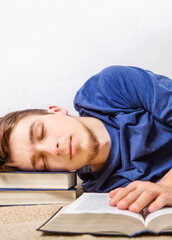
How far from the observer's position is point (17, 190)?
3.03 ft

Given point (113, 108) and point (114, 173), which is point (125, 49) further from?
point (114, 173)

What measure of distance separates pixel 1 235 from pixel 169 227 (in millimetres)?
359

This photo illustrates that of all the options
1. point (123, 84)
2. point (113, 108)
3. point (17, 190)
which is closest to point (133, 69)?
point (123, 84)

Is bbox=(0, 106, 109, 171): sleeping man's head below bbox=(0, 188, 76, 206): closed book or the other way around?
the other way around

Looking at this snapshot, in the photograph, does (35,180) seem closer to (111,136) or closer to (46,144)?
(46,144)

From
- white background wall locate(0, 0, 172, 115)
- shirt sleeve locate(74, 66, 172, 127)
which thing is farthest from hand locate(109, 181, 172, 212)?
white background wall locate(0, 0, 172, 115)

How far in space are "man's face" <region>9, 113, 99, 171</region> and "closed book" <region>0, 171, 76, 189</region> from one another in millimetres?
82

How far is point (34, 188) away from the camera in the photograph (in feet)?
3.06

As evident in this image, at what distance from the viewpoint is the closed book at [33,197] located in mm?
931

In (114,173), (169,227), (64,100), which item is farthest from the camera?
(64,100)

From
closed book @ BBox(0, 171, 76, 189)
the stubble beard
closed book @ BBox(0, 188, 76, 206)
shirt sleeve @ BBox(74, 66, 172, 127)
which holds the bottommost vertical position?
closed book @ BBox(0, 188, 76, 206)

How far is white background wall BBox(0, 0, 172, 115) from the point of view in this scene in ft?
6.01

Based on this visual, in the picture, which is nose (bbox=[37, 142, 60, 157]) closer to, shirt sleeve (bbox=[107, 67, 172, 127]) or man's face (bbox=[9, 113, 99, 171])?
man's face (bbox=[9, 113, 99, 171])

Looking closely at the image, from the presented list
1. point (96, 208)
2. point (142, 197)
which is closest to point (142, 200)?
point (142, 197)
